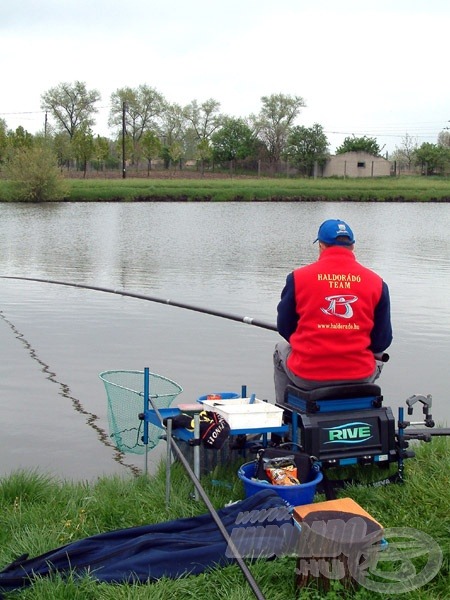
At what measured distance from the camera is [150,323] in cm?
1023

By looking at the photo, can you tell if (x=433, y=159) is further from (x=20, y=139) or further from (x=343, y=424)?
(x=343, y=424)

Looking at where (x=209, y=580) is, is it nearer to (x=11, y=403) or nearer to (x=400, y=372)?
(x=11, y=403)

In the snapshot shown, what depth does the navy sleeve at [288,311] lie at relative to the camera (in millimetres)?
3998

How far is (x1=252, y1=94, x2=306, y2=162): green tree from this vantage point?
3031 inches

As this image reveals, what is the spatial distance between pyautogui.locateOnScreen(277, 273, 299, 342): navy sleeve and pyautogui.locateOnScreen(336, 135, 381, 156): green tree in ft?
242

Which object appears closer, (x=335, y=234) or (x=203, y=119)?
(x=335, y=234)

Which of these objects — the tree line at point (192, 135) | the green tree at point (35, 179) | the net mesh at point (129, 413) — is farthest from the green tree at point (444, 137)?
the net mesh at point (129, 413)

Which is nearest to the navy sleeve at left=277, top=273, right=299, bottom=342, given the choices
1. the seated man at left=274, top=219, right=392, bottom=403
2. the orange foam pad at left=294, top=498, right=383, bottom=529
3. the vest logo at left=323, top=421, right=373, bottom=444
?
the seated man at left=274, top=219, right=392, bottom=403

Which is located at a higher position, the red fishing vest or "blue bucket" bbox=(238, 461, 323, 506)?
the red fishing vest

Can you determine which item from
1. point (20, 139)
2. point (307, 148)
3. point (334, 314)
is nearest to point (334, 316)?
point (334, 314)

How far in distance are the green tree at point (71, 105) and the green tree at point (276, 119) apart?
15.9 metres

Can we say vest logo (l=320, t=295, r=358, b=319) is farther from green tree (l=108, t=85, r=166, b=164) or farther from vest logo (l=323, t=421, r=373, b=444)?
green tree (l=108, t=85, r=166, b=164)

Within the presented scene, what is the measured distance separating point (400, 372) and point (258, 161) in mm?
63351

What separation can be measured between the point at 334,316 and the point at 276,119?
7833cm
